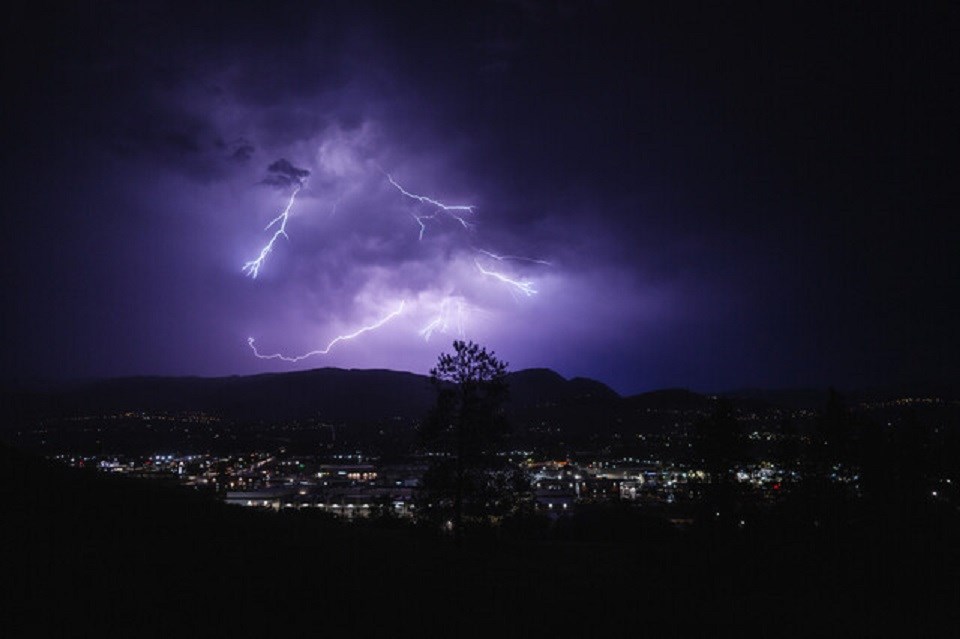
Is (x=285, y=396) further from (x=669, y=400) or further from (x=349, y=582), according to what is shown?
(x=349, y=582)

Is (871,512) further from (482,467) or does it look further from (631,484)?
(631,484)

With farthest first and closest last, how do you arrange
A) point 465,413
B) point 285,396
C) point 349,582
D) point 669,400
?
point 285,396 → point 669,400 → point 465,413 → point 349,582

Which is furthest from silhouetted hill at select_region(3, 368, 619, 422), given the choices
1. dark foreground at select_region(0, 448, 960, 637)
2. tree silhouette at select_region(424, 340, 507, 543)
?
dark foreground at select_region(0, 448, 960, 637)

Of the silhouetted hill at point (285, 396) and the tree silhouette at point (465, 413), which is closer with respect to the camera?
the tree silhouette at point (465, 413)

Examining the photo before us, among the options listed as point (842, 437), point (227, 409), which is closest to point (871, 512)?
point (842, 437)

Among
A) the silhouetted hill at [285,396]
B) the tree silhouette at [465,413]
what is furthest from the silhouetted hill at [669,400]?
the tree silhouette at [465,413]

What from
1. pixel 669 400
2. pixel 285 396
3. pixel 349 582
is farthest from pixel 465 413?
pixel 285 396

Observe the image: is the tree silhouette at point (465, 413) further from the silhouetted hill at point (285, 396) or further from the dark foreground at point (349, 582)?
the silhouetted hill at point (285, 396)

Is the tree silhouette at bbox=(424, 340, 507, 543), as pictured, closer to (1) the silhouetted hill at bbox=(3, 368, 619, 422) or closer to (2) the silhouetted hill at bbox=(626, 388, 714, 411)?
(1) the silhouetted hill at bbox=(3, 368, 619, 422)
